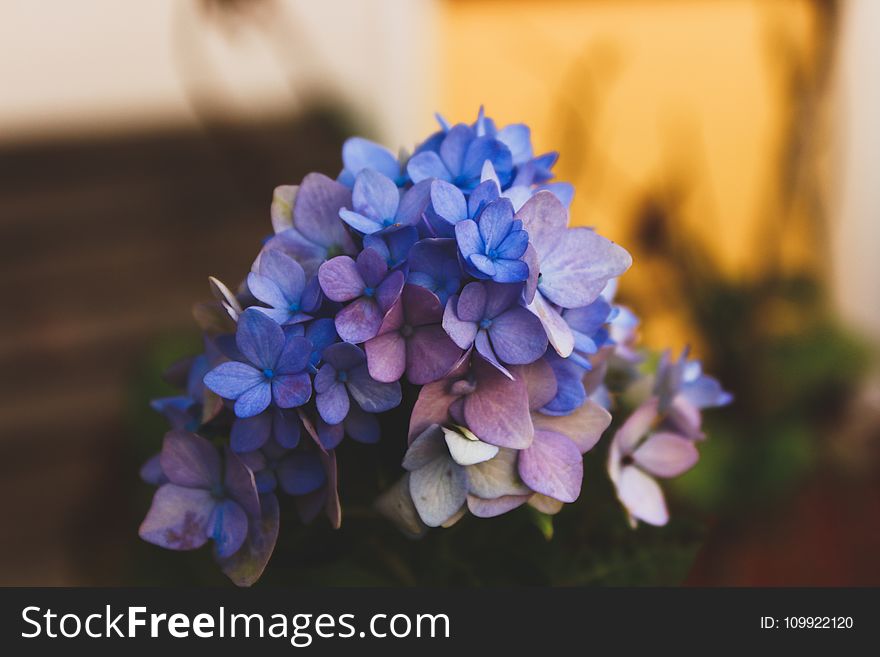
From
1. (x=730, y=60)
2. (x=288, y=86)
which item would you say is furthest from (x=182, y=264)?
(x=730, y=60)

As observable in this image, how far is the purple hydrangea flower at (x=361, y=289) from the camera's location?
366 mm

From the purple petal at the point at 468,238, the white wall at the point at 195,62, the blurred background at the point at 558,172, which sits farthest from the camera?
the white wall at the point at 195,62

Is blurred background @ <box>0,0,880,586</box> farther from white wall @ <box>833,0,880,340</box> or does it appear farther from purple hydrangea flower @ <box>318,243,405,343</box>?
purple hydrangea flower @ <box>318,243,405,343</box>

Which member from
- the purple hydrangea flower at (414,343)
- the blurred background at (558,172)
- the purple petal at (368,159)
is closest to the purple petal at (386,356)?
the purple hydrangea flower at (414,343)

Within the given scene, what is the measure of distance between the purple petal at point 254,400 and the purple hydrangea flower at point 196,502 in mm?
37

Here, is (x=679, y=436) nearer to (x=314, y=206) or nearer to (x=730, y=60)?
(x=314, y=206)

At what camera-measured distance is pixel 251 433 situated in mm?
383

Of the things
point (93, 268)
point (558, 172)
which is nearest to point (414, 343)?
point (558, 172)

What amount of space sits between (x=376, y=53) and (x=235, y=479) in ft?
7.19

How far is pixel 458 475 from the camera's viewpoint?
1.26ft

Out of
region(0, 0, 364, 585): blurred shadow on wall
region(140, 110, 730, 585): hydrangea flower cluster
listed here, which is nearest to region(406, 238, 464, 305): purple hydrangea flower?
region(140, 110, 730, 585): hydrangea flower cluster

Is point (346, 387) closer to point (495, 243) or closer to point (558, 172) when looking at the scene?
point (495, 243)

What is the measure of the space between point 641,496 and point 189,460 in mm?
220

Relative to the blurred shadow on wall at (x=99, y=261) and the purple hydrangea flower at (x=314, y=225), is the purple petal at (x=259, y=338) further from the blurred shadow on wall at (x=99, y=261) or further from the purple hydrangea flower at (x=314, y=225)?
the blurred shadow on wall at (x=99, y=261)
